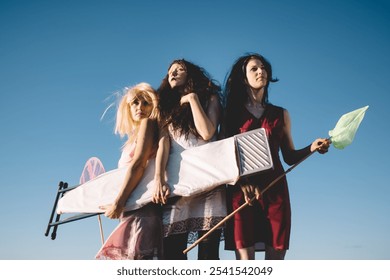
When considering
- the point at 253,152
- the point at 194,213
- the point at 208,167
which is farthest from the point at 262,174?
the point at 194,213

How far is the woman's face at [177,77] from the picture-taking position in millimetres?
3215

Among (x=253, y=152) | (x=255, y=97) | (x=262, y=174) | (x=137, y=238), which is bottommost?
(x=137, y=238)

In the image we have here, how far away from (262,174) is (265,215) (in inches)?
11.6

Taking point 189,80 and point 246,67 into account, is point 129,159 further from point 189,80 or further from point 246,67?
point 246,67

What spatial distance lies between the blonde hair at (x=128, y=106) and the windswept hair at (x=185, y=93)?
195mm

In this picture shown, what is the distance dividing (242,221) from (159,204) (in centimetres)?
74

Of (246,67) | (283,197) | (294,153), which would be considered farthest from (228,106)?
(283,197)

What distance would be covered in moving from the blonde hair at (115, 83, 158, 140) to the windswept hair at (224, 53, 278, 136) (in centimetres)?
69

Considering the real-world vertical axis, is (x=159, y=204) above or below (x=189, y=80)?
below

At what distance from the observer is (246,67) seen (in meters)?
3.15

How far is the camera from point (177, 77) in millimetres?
3221

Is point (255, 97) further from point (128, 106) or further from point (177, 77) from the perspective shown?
point (128, 106)

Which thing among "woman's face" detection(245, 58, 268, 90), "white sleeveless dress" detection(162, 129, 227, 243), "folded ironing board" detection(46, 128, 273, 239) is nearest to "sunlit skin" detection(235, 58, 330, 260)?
"woman's face" detection(245, 58, 268, 90)

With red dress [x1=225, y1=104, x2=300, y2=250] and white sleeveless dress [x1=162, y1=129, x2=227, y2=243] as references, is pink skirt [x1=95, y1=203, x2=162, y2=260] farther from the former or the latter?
red dress [x1=225, y1=104, x2=300, y2=250]
